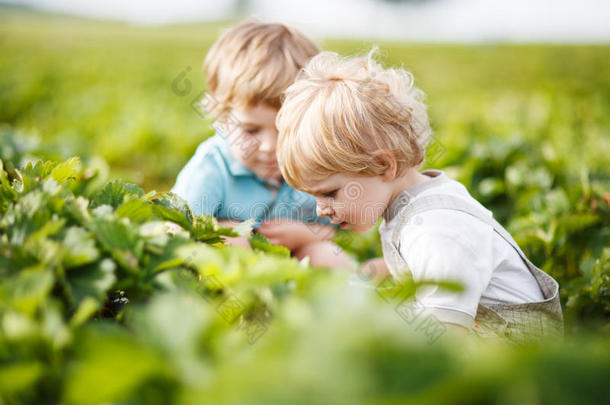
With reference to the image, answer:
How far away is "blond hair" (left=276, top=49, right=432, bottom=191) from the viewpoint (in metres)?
1.87

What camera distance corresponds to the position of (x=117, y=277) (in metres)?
1.16

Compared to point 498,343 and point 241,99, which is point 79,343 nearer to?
point 498,343

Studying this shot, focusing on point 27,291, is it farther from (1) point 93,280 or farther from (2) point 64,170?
(2) point 64,170

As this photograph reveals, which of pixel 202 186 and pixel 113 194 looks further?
pixel 202 186

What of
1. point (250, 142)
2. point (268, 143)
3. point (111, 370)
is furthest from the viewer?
point (250, 142)

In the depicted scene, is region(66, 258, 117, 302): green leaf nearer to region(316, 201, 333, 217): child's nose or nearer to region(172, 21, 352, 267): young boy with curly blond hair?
region(316, 201, 333, 217): child's nose

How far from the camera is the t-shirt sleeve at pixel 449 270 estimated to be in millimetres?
1581

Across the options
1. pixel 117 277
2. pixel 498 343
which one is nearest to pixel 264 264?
pixel 117 277

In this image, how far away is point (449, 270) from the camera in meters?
1.59

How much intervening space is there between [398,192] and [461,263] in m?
0.53

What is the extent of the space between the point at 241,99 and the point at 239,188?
56cm

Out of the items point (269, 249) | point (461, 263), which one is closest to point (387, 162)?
point (461, 263)

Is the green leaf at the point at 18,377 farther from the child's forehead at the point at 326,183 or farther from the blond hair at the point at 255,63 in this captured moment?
the blond hair at the point at 255,63

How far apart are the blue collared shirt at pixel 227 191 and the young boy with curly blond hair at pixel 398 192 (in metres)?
0.77
